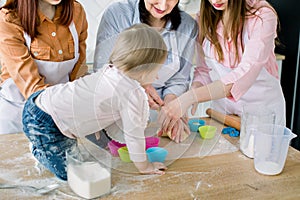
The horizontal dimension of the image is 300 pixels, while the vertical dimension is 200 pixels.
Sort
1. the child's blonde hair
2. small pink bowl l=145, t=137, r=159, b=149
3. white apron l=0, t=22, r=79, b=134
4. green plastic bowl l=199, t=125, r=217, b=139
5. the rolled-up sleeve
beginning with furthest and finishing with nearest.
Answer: white apron l=0, t=22, r=79, b=134
the rolled-up sleeve
green plastic bowl l=199, t=125, r=217, b=139
small pink bowl l=145, t=137, r=159, b=149
the child's blonde hair

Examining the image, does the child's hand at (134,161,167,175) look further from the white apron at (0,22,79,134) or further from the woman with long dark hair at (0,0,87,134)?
the white apron at (0,22,79,134)

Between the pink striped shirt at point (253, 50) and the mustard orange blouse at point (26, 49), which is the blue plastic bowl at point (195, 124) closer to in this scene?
the pink striped shirt at point (253, 50)

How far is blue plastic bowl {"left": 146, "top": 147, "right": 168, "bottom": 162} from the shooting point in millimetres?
975

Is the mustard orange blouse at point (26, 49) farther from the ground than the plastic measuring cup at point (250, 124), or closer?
farther from the ground

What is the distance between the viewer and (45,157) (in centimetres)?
94

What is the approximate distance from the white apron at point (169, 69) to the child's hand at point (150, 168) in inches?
4.5

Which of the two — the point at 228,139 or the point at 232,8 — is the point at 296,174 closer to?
the point at 228,139

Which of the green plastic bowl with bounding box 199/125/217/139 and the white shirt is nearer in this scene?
the white shirt

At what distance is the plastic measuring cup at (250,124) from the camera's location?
104 cm

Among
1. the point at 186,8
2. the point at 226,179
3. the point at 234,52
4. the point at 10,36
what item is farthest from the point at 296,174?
the point at 186,8

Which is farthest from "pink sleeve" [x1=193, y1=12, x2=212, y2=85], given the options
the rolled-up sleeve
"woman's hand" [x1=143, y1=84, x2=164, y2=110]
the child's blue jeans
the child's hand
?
the rolled-up sleeve

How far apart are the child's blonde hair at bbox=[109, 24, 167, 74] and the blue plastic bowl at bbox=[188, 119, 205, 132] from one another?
293 millimetres

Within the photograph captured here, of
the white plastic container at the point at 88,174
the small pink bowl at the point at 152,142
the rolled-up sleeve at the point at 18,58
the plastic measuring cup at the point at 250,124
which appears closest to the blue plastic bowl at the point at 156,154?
the small pink bowl at the point at 152,142

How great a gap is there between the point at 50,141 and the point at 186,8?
1.68 m
